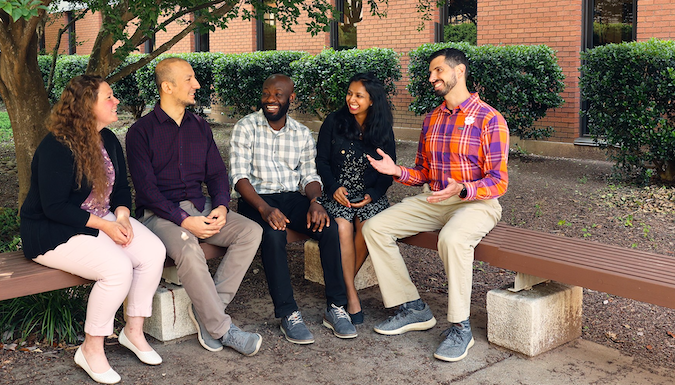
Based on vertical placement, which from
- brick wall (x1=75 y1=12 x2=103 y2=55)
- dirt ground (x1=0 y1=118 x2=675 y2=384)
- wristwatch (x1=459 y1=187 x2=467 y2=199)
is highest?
brick wall (x1=75 y1=12 x2=103 y2=55)

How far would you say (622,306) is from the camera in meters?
4.90

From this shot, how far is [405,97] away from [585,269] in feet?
30.7

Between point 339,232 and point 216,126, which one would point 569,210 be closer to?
point 339,232

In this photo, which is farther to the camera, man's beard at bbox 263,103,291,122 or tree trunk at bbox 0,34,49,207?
tree trunk at bbox 0,34,49,207

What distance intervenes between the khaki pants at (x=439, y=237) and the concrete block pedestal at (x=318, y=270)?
2.65ft

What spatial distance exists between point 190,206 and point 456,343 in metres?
1.86

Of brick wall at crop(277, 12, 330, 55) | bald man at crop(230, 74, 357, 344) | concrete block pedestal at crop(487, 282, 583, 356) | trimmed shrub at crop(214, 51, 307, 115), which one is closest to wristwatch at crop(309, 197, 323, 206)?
bald man at crop(230, 74, 357, 344)

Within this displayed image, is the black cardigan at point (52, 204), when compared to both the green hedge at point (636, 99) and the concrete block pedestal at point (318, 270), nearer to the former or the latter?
the concrete block pedestal at point (318, 270)

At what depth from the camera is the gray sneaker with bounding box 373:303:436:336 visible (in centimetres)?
443

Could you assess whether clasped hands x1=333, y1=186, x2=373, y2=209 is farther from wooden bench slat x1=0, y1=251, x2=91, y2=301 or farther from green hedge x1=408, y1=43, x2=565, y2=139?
green hedge x1=408, y1=43, x2=565, y2=139

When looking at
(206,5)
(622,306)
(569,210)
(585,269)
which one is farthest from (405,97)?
(585,269)

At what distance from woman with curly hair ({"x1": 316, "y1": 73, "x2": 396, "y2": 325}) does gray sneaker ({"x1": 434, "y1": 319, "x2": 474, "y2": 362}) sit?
91cm

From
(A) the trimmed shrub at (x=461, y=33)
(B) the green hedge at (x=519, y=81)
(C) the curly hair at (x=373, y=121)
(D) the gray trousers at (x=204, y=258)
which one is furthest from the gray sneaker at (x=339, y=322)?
(A) the trimmed shrub at (x=461, y=33)

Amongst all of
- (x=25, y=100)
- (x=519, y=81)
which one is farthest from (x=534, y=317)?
(x=519, y=81)
